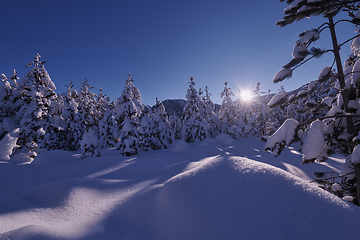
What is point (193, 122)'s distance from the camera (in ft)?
63.2

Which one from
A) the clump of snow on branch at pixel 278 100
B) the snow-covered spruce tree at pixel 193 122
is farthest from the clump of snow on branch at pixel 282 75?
the snow-covered spruce tree at pixel 193 122

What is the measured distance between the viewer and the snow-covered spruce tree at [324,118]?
2.42 metres

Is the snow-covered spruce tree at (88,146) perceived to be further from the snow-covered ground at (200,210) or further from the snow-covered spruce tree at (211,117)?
the snow-covered spruce tree at (211,117)

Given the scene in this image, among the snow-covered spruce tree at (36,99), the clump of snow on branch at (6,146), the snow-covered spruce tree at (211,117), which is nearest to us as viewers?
the clump of snow on branch at (6,146)

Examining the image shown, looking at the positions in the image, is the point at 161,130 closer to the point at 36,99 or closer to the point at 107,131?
the point at 107,131

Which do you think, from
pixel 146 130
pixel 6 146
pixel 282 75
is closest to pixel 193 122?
pixel 146 130

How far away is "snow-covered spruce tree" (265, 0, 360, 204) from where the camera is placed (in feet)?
7.95

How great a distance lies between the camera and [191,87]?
64.0 feet

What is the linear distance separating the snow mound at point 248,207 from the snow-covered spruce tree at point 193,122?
16.1 meters

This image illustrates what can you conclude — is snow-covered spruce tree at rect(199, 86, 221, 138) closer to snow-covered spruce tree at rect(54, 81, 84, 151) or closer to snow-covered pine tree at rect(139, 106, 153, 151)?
snow-covered pine tree at rect(139, 106, 153, 151)

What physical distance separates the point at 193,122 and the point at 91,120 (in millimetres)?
14690

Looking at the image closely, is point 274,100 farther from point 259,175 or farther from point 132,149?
point 132,149

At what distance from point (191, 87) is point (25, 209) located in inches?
722

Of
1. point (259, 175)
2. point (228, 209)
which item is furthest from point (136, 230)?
point (259, 175)
